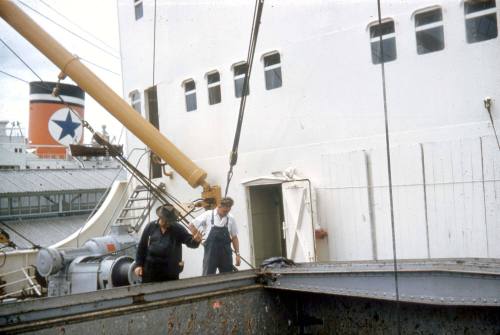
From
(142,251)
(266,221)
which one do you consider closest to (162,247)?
(142,251)

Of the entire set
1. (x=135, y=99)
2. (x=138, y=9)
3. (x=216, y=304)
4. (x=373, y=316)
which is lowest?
(x=373, y=316)

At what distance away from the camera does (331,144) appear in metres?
8.25

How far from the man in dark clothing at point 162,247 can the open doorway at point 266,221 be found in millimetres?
4236

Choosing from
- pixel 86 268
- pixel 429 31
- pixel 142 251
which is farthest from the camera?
pixel 86 268

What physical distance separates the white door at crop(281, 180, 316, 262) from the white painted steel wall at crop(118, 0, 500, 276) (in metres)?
0.32

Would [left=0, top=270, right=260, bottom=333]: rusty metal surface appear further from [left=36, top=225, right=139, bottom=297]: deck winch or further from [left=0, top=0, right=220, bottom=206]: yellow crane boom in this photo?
[left=0, top=0, right=220, bottom=206]: yellow crane boom

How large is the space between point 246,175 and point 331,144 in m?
2.04

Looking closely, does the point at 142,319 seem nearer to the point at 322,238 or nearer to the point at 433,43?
A: the point at 322,238

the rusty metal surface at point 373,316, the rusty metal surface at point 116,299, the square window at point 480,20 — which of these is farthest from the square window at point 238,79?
the rusty metal surface at point 373,316

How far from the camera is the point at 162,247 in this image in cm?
523

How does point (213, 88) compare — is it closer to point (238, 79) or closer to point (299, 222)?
point (238, 79)

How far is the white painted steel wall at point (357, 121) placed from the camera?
6688mm

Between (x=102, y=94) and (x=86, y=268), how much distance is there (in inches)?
133

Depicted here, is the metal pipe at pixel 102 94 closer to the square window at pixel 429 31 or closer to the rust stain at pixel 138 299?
the square window at pixel 429 31
